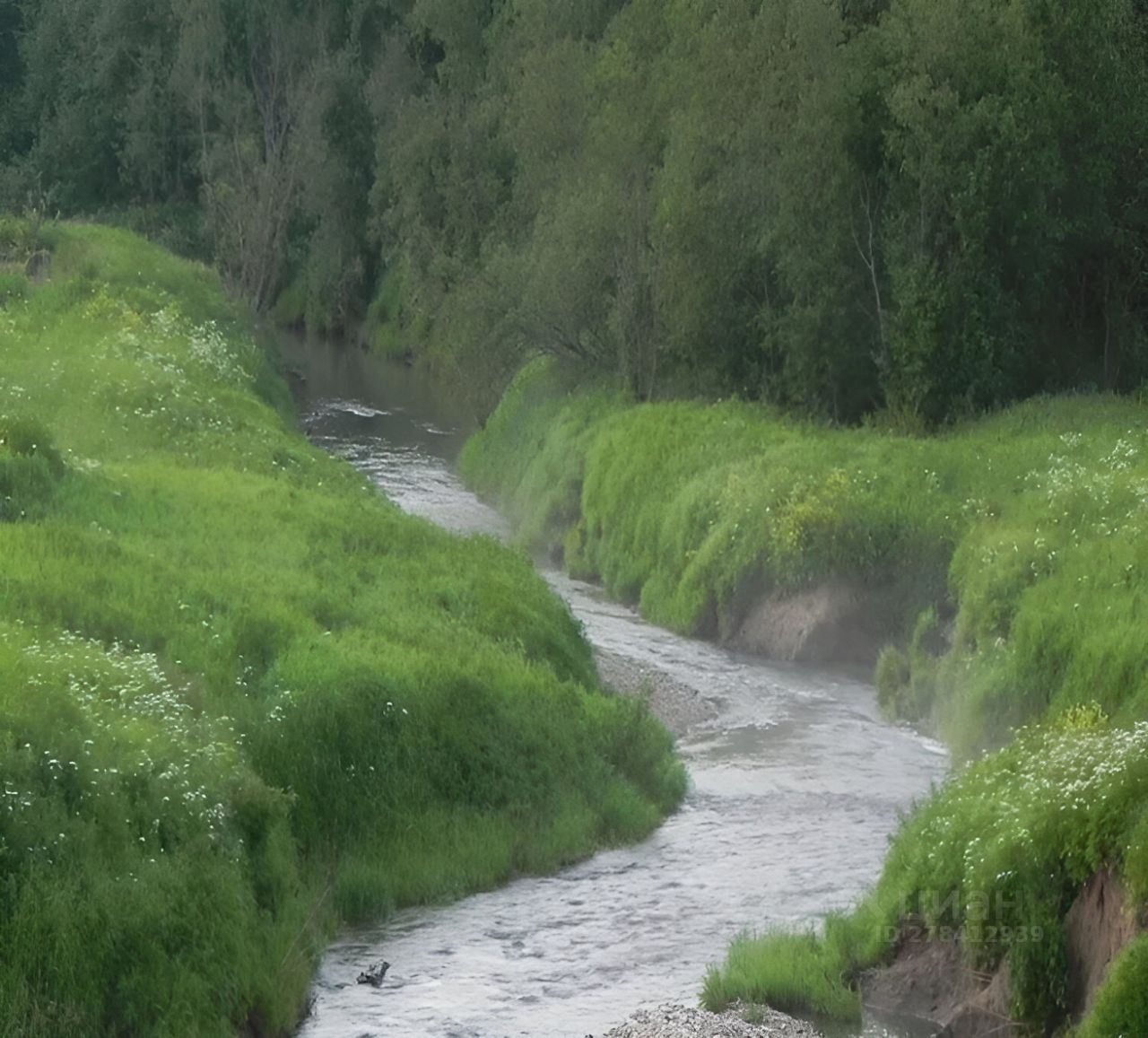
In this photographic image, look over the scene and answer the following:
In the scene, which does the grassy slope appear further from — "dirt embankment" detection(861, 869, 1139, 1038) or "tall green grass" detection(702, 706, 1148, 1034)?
"dirt embankment" detection(861, 869, 1139, 1038)

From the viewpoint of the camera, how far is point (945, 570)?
1122 inches

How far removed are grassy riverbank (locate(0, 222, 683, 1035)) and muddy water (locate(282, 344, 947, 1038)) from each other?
519mm

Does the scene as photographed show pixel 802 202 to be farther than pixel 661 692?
Yes

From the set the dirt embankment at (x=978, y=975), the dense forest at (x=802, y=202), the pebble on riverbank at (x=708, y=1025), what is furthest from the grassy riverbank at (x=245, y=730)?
the dense forest at (x=802, y=202)

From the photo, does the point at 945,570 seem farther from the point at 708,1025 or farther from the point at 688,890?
the point at 708,1025

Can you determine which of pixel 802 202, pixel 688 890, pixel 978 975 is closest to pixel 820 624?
pixel 802 202

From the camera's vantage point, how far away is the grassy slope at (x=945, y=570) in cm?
1494

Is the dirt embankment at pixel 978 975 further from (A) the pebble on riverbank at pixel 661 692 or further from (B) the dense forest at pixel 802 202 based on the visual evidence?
(B) the dense forest at pixel 802 202

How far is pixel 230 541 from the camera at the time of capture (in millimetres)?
24594

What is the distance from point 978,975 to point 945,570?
46.8 ft

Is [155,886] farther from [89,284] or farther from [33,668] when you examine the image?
[89,284]

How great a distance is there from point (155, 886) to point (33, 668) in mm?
2834

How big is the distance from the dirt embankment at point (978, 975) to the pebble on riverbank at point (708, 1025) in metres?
0.94

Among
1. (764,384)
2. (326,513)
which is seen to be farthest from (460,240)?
(326,513)
